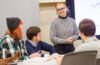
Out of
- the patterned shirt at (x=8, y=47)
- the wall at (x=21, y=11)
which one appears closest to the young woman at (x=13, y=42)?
the patterned shirt at (x=8, y=47)

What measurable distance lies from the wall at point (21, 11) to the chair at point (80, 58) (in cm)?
168

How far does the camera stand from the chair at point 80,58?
1750mm

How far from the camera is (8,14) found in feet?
10.5

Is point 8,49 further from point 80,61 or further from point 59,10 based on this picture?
point 59,10

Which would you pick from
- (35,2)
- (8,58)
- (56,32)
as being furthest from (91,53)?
(35,2)

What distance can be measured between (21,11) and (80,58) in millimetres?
1769

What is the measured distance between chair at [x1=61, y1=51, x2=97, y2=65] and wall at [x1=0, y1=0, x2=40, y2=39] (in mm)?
1676

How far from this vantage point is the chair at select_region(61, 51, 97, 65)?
1.75 m

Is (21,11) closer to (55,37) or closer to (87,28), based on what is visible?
(55,37)

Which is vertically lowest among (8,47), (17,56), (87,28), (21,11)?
(17,56)

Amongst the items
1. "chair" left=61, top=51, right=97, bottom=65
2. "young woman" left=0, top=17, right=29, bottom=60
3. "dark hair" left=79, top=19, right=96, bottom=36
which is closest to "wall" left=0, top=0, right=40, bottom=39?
"young woman" left=0, top=17, right=29, bottom=60

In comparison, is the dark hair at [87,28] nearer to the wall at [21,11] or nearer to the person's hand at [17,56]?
the person's hand at [17,56]

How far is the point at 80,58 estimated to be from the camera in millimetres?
1776

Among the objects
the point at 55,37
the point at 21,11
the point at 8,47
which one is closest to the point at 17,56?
the point at 8,47
